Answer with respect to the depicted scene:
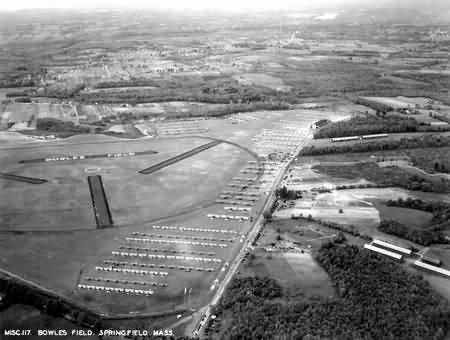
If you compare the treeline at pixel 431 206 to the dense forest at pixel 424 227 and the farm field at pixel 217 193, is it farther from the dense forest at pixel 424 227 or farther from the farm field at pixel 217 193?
the farm field at pixel 217 193

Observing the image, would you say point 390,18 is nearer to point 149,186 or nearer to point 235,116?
point 235,116

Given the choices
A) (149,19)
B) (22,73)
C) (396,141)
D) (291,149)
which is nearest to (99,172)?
(291,149)

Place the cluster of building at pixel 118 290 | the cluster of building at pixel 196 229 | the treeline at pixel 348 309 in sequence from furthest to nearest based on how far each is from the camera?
1. the cluster of building at pixel 196 229
2. the cluster of building at pixel 118 290
3. the treeline at pixel 348 309

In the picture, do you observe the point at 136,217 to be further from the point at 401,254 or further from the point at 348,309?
the point at 401,254

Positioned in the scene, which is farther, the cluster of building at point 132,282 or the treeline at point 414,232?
the treeline at point 414,232

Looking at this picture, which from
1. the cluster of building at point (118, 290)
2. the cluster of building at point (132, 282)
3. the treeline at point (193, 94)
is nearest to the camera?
the cluster of building at point (118, 290)

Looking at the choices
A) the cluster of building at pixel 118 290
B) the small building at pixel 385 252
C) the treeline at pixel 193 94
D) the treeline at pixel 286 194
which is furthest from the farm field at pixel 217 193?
the small building at pixel 385 252
